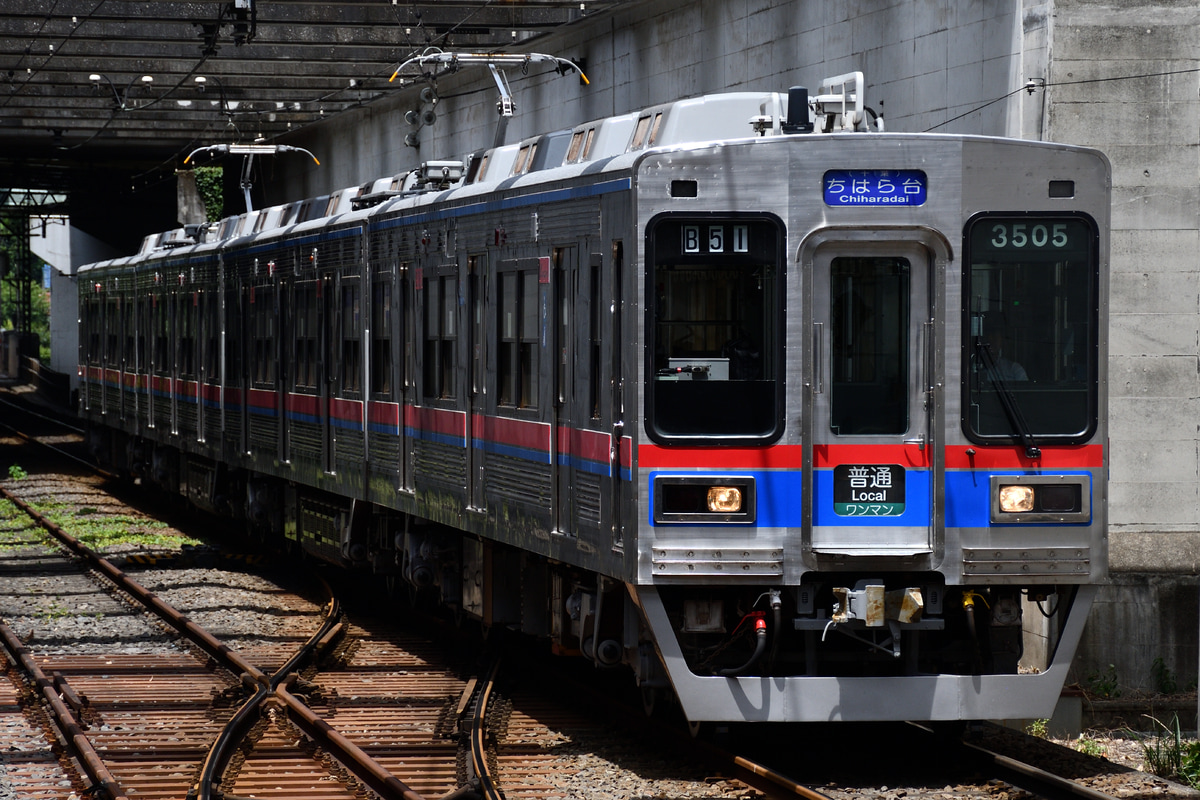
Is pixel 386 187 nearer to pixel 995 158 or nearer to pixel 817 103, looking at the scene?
pixel 817 103

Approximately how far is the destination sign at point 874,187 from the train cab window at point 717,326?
32 centimetres

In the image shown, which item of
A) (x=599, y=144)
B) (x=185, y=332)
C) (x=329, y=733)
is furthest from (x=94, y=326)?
(x=329, y=733)

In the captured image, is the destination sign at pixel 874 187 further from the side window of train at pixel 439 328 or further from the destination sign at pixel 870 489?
the side window of train at pixel 439 328

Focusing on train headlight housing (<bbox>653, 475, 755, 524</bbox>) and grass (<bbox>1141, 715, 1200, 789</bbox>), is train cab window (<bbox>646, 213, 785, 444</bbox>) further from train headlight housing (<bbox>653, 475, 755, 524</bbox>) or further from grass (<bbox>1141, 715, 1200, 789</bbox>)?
grass (<bbox>1141, 715, 1200, 789</bbox>)

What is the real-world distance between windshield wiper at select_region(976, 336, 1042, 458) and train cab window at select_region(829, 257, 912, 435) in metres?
0.38

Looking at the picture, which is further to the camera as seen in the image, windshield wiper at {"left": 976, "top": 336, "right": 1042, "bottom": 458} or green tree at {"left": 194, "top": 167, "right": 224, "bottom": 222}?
green tree at {"left": 194, "top": 167, "right": 224, "bottom": 222}

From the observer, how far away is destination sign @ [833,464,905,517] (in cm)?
853

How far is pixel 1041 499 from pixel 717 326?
1.74 m

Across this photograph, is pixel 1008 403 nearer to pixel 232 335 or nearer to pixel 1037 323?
pixel 1037 323

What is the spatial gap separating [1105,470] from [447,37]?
53.4 feet

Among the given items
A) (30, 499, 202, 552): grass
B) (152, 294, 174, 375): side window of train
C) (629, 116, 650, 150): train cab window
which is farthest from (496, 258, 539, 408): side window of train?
(152, 294, 174, 375): side window of train

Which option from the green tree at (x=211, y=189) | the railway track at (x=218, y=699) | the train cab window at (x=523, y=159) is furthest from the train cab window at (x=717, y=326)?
the green tree at (x=211, y=189)

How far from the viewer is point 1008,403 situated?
8.64 m

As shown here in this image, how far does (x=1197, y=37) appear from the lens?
1210 cm
